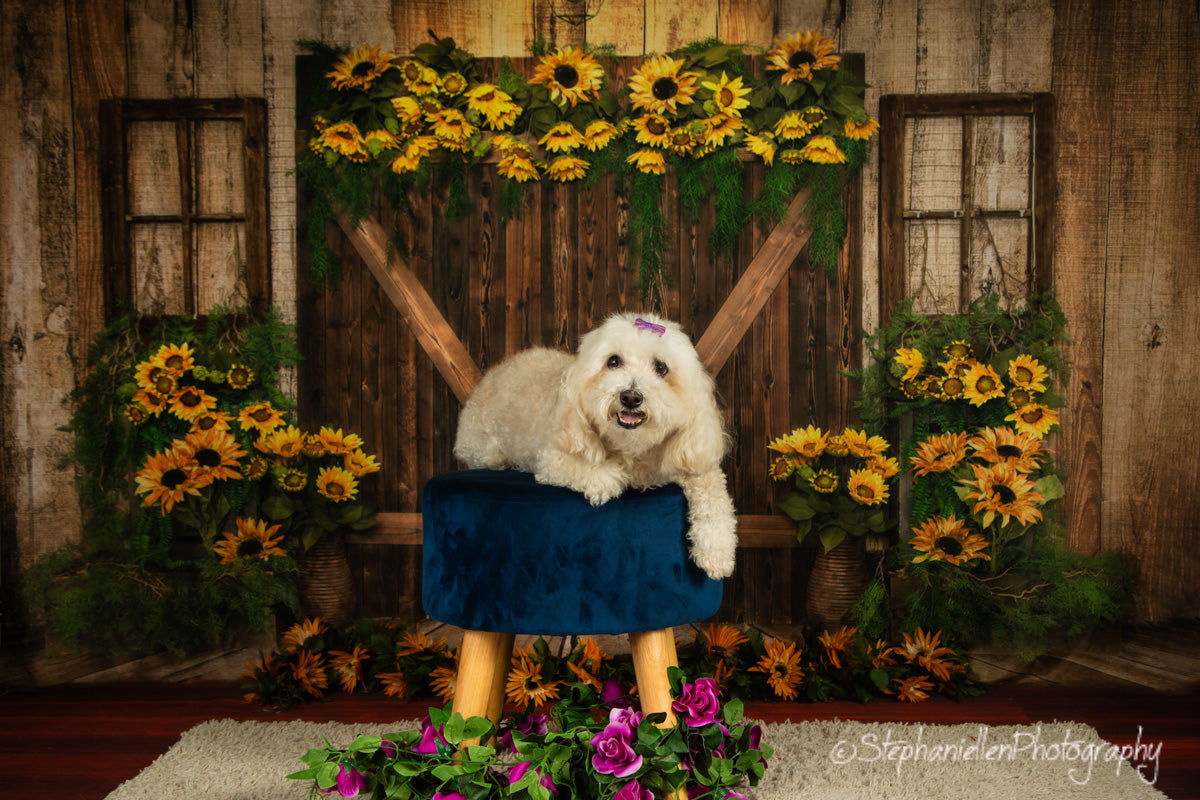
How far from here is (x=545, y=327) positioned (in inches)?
144

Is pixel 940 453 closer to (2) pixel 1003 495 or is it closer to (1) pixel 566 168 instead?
(2) pixel 1003 495

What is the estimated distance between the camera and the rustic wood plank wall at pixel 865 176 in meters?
3.48

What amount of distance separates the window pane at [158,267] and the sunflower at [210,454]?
0.72 meters

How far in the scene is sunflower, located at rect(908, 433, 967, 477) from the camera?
327 cm

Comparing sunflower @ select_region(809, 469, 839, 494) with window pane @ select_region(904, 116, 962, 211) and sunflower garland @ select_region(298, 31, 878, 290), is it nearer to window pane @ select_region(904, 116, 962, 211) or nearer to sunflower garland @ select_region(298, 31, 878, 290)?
sunflower garland @ select_region(298, 31, 878, 290)

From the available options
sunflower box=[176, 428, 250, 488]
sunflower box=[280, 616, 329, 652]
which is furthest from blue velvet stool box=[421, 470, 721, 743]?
sunflower box=[176, 428, 250, 488]

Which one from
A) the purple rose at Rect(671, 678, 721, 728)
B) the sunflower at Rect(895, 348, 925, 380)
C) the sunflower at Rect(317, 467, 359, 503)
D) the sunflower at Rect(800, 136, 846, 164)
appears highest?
the sunflower at Rect(800, 136, 846, 164)

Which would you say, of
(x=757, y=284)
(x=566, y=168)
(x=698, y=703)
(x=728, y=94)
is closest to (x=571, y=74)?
(x=566, y=168)

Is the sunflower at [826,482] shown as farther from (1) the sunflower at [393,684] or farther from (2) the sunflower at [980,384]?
(1) the sunflower at [393,684]

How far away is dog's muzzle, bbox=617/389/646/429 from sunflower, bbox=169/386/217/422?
7.60ft

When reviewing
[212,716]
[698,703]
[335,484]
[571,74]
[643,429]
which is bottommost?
[212,716]

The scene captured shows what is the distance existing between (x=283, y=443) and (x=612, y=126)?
2029 millimetres

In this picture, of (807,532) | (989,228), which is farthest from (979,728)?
(989,228)

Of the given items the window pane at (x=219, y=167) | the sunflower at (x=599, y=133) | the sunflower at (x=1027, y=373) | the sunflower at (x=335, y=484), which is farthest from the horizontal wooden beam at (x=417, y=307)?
the sunflower at (x=1027, y=373)
